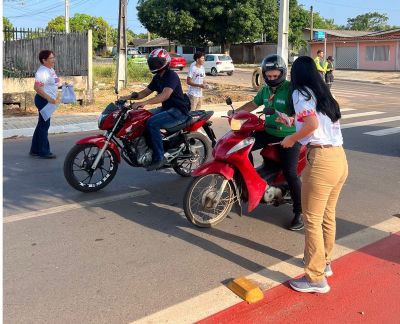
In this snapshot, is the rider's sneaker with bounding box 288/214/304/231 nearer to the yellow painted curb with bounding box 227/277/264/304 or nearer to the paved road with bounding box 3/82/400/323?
the paved road with bounding box 3/82/400/323

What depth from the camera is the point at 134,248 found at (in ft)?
14.9

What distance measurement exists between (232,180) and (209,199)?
295 mm

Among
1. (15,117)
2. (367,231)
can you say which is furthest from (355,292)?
(15,117)

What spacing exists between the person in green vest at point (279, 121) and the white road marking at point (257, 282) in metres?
0.64

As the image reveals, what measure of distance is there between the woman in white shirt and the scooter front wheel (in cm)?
131

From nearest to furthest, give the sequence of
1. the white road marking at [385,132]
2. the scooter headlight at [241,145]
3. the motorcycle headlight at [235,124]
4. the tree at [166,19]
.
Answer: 1. the motorcycle headlight at [235,124]
2. the scooter headlight at [241,145]
3. the white road marking at [385,132]
4. the tree at [166,19]

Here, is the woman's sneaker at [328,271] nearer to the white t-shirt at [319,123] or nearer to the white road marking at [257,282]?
the white road marking at [257,282]

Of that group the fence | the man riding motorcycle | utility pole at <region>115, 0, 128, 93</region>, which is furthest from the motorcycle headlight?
utility pole at <region>115, 0, 128, 93</region>

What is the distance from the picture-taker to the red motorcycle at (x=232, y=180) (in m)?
4.77

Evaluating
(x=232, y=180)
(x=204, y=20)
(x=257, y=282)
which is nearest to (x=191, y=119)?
(x=232, y=180)

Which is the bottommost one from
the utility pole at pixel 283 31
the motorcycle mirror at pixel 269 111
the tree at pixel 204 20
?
the motorcycle mirror at pixel 269 111

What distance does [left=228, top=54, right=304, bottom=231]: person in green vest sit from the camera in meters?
4.80

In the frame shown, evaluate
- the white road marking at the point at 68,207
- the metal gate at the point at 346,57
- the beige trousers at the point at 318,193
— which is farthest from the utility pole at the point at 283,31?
the metal gate at the point at 346,57

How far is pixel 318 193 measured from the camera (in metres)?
3.54
